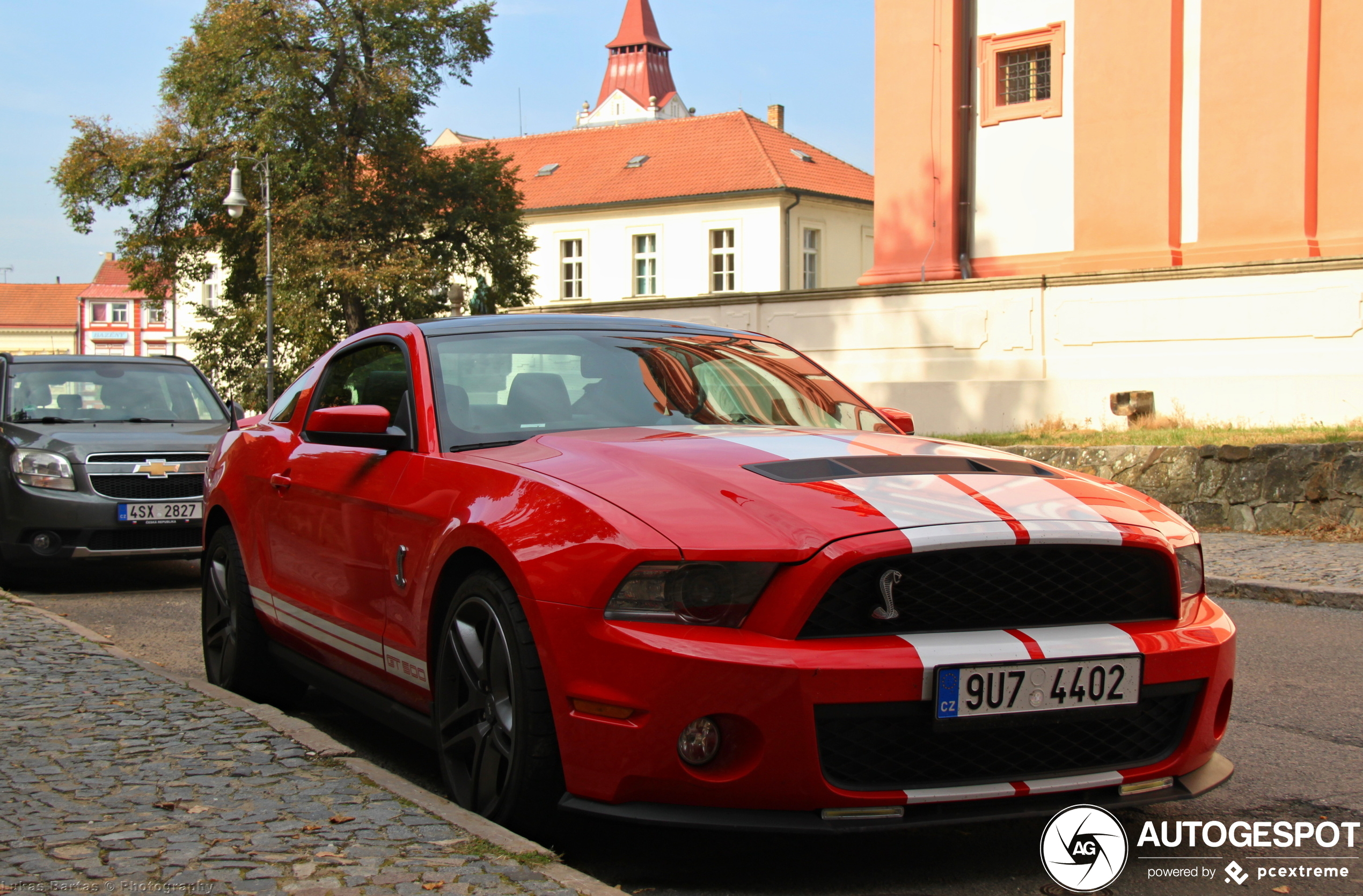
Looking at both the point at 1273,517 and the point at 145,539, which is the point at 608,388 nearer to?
the point at 145,539

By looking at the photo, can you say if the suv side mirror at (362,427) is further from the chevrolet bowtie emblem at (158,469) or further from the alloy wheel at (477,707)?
the chevrolet bowtie emblem at (158,469)

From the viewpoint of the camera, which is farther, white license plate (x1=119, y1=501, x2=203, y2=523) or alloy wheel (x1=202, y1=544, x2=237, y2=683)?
white license plate (x1=119, y1=501, x2=203, y2=523)

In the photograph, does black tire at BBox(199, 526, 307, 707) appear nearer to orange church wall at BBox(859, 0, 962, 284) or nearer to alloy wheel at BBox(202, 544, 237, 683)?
alloy wheel at BBox(202, 544, 237, 683)

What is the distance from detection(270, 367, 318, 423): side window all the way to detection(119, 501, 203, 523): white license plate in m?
3.89

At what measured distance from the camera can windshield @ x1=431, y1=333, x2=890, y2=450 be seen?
429 centimetres

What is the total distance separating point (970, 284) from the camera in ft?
68.0

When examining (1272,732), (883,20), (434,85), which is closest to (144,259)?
(434,85)

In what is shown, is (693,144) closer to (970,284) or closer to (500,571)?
(970,284)

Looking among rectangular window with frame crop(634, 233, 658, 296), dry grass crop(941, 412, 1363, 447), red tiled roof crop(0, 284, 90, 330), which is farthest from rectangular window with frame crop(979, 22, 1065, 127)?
red tiled roof crop(0, 284, 90, 330)

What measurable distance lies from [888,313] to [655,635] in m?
19.4

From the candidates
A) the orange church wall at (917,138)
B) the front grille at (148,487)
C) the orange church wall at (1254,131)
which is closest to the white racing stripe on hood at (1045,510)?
the front grille at (148,487)

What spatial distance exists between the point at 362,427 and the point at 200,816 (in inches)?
52.4

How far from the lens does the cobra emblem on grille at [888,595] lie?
314cm

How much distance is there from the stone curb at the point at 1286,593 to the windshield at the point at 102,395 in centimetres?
763
